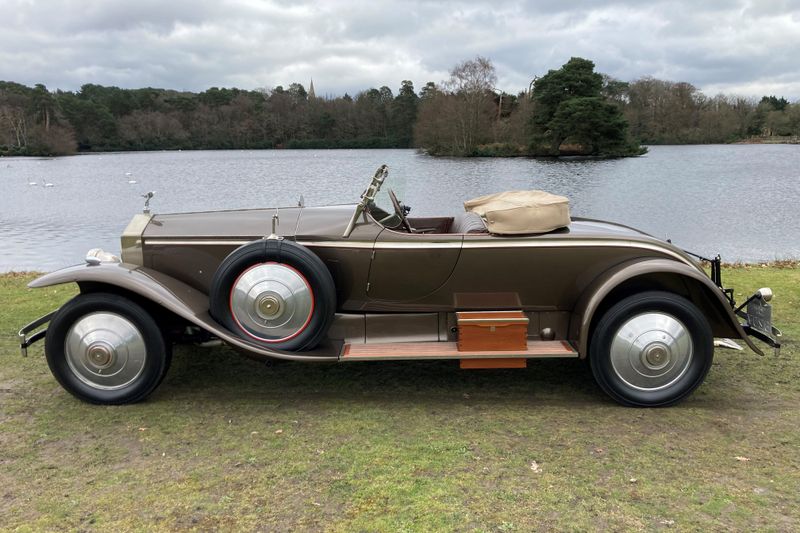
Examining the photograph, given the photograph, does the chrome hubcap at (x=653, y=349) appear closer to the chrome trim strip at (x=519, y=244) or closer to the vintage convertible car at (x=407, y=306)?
the vintage convertible car at (x=407, y=306)

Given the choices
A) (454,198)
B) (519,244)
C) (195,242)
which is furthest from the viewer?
(454,198)

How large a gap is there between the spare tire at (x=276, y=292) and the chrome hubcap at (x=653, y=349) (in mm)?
2004

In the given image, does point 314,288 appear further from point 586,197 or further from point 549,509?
point 586,197

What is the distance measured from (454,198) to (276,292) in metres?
17.7

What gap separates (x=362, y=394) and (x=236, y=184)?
83.2ft

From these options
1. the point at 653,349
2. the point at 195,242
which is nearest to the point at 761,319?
the point at 653,349

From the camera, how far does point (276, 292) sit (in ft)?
12.9

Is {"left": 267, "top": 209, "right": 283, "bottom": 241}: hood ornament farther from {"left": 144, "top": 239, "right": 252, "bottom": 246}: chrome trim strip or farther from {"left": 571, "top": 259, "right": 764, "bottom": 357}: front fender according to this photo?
{"left": 571, "top": 259, "right": 764, "bottom": 357}: front fender

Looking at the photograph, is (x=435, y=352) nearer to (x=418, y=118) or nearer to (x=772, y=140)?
(x=418, y=118)

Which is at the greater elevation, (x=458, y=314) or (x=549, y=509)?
(x=458, y=314)

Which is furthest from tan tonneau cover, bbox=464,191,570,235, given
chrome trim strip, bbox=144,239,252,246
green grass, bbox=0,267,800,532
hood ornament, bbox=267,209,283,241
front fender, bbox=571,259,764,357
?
chrome trim strip, bbox=144,239,252,246

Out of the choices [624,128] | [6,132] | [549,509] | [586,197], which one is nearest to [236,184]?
[586,197]

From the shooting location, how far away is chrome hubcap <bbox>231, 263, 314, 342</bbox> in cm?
393

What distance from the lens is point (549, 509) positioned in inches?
109
